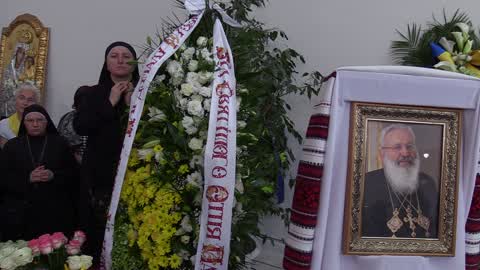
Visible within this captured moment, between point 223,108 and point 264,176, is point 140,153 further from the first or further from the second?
point 264,176

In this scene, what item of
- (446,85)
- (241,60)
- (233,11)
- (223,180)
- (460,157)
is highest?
(233,11)

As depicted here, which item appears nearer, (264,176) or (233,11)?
(264,176)

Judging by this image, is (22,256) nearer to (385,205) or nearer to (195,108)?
(195,108)

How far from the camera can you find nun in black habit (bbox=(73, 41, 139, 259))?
1.91 metres

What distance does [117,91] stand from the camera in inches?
74.8

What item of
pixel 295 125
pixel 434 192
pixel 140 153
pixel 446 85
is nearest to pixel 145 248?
pixel 140 153

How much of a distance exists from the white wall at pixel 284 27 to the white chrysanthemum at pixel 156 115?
1.38 metres

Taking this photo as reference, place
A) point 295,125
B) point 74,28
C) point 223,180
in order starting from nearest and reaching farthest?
point 223,180
point 295,125
point 74,28

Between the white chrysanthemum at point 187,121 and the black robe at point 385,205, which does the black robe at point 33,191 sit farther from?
the black robe at point 385,205

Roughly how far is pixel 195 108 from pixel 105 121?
0.57m

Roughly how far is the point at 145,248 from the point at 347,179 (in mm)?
750

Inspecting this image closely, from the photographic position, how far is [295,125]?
2840mm

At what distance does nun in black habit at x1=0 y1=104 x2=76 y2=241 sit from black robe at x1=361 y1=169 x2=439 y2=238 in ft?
6.01

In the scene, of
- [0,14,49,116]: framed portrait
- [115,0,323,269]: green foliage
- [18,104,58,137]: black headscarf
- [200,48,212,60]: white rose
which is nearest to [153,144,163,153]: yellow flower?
[115,0,323,269]: green foliage
